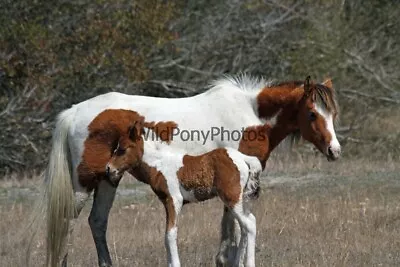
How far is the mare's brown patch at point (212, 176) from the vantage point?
702 cm

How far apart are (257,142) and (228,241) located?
0.90m

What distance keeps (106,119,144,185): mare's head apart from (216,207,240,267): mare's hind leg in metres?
0.96

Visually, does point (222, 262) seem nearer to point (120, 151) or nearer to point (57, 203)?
point (120, 151)

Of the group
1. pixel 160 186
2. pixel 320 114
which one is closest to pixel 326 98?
pixel 320 114

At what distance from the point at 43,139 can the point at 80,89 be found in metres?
1.26

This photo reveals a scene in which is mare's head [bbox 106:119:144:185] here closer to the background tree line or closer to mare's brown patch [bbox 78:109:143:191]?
mare's brown patch [bbox 78:109:143:191]

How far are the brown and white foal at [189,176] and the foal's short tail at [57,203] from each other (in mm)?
757

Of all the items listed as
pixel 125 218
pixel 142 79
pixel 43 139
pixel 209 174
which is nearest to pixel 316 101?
pixel 209 174

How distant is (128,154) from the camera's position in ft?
24.6

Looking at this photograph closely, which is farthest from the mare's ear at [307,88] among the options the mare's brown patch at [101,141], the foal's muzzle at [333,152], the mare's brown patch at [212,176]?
the mare's brown patch at [101,141]

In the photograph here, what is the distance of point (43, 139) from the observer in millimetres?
17578

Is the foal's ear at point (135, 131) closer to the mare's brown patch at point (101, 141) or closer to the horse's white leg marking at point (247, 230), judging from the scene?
the mare's brown patch at point (101, 141)

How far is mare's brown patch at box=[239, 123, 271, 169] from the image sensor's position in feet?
25.8

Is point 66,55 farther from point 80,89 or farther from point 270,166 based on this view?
point 270,166
